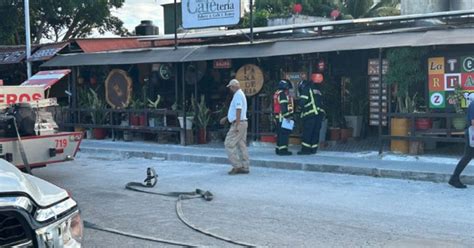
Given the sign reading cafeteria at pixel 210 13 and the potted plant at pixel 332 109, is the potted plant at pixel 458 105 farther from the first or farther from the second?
the sign reading cafeteria at pixel 210 13

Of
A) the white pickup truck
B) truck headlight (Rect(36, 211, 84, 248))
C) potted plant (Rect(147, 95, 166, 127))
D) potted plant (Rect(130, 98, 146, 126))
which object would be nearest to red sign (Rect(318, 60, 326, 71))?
potted plant (Rect(147, 95, 166, 127))

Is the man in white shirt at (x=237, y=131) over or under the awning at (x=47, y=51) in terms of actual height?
under

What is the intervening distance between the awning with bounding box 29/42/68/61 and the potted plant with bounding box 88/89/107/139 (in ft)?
7.77

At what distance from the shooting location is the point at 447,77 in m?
12.3

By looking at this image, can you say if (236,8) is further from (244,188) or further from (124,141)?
(244,188)

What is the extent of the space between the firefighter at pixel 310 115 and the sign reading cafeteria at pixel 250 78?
1.78 m

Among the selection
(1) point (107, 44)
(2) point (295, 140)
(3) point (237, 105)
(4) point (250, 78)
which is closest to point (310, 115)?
(2) point (295, 140)

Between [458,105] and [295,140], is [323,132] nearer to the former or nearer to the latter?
[295,140]

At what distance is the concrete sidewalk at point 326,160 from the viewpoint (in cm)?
1092

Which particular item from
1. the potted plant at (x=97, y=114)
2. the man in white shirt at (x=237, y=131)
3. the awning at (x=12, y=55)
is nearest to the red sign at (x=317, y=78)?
the man in white shirt at (x=237, y=131)

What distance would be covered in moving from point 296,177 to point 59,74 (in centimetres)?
735

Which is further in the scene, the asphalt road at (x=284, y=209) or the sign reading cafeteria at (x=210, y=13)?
the sign reading cafeteria at (x=210, y=13)

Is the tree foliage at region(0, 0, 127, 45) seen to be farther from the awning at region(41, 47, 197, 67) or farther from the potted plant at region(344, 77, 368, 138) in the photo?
the potted plant at region(344, 77, 368, 138)

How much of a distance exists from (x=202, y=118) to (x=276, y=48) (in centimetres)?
316
